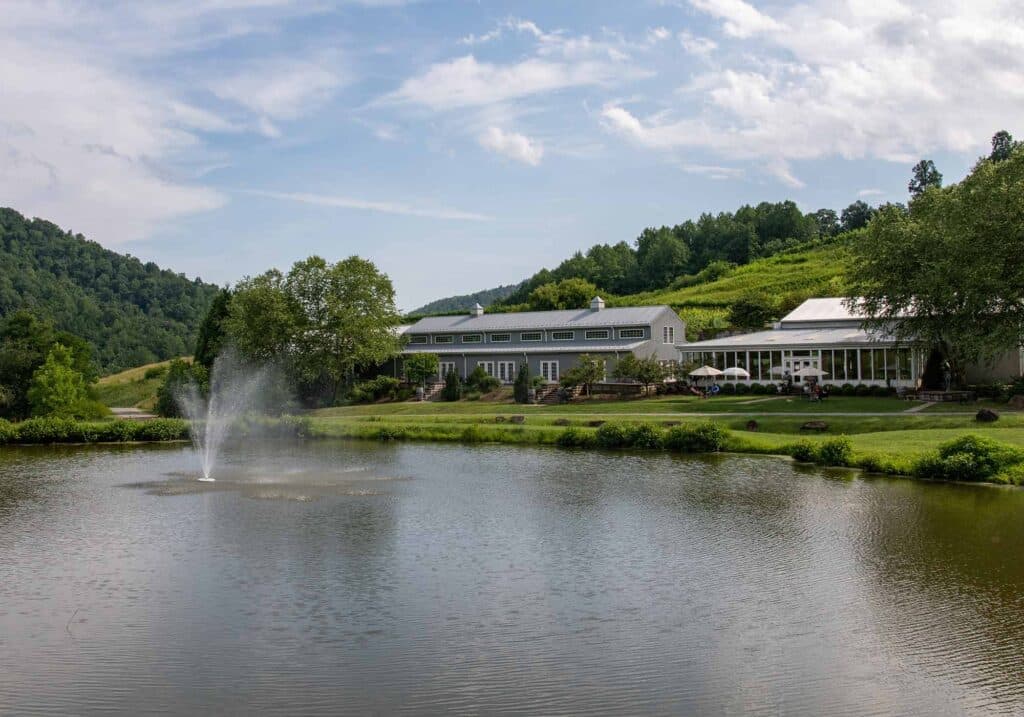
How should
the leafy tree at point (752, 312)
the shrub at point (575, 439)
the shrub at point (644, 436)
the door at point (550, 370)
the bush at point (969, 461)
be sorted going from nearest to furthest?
the bush at point (969, 461)
the shrub at point (644, 436)
the shrub at point (575, 439)
the door at point (550, 370)
the leafy tree at point (752, 312)

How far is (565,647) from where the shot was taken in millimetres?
12953

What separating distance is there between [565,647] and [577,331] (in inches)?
1909

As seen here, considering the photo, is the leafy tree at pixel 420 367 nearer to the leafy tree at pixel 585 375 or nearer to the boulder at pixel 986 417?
the leafy tree at pixel 585 375

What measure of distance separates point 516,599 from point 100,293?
144 metres

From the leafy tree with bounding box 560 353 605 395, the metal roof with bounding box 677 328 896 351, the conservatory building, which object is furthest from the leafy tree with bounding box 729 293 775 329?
the leafy tree with bounding box 560 353 605 395

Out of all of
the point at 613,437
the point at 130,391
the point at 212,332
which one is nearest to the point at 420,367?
the point at 212,332

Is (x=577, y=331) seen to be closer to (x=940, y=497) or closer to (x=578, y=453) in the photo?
(x=578, y=453)

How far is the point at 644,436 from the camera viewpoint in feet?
119

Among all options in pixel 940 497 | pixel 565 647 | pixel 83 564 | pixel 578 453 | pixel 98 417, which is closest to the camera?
pixel 565 647

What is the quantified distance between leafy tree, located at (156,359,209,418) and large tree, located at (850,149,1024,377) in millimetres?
36793

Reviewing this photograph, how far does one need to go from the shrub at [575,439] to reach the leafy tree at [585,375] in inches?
566

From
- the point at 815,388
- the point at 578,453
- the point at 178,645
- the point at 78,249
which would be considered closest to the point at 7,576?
the point at 178,645

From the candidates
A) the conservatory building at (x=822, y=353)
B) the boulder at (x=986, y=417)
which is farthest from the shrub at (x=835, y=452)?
the conservatory building at (x=822, y=353)

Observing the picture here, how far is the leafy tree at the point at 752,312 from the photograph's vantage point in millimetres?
71250
